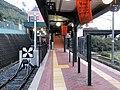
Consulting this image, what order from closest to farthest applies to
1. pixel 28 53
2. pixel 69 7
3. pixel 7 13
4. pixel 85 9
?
pixel 85 9
pixel 28 53
pixel 69 7
pixel 7 13

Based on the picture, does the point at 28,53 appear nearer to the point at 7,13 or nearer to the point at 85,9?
the point at 85,9

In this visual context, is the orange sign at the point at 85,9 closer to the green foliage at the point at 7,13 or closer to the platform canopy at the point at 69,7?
the platform canopy at the point at 69,7

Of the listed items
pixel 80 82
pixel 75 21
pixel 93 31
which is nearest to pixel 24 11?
pixel 93 31

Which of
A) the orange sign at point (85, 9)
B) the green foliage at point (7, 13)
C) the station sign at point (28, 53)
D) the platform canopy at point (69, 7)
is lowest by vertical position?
the station sign at point (28, 53)

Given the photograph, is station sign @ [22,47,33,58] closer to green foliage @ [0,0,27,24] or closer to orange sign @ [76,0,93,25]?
orange sign @ [76,0,93,25]

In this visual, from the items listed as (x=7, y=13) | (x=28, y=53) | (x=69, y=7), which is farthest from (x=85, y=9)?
(x=7, y=13)

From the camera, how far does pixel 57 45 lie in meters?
51.1

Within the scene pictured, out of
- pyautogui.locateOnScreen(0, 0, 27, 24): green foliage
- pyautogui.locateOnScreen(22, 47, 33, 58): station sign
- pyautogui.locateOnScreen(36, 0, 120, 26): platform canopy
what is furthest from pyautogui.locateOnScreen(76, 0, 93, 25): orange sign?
pyautogui.locateOnScreen(0, 0, 27, 24): green foliage

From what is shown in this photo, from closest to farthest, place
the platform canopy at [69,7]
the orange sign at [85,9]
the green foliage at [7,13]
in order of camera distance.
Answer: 1. the orange sign at [85,9]
2. the platform canopy at [69,7]
3. the green foliage at [7,13]

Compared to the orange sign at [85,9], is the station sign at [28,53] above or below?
below

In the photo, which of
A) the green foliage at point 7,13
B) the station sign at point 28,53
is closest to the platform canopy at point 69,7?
the station sign at point 28,53

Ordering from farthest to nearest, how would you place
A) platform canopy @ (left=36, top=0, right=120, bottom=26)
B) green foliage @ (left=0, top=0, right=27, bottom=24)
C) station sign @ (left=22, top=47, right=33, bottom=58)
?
green foliage @ (left=0, top=0, right=27, bottom=24) → station sign @ (left=22, top=47, right=33, bottom=58) → platform canopy @ (left=36, top=0, right=120, bottom=26)

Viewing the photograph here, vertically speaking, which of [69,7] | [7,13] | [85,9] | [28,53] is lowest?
[28,53]

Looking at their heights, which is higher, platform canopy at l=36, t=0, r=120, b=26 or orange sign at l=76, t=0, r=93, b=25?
platform canopy at l=36, t=0, r=120, b=26
